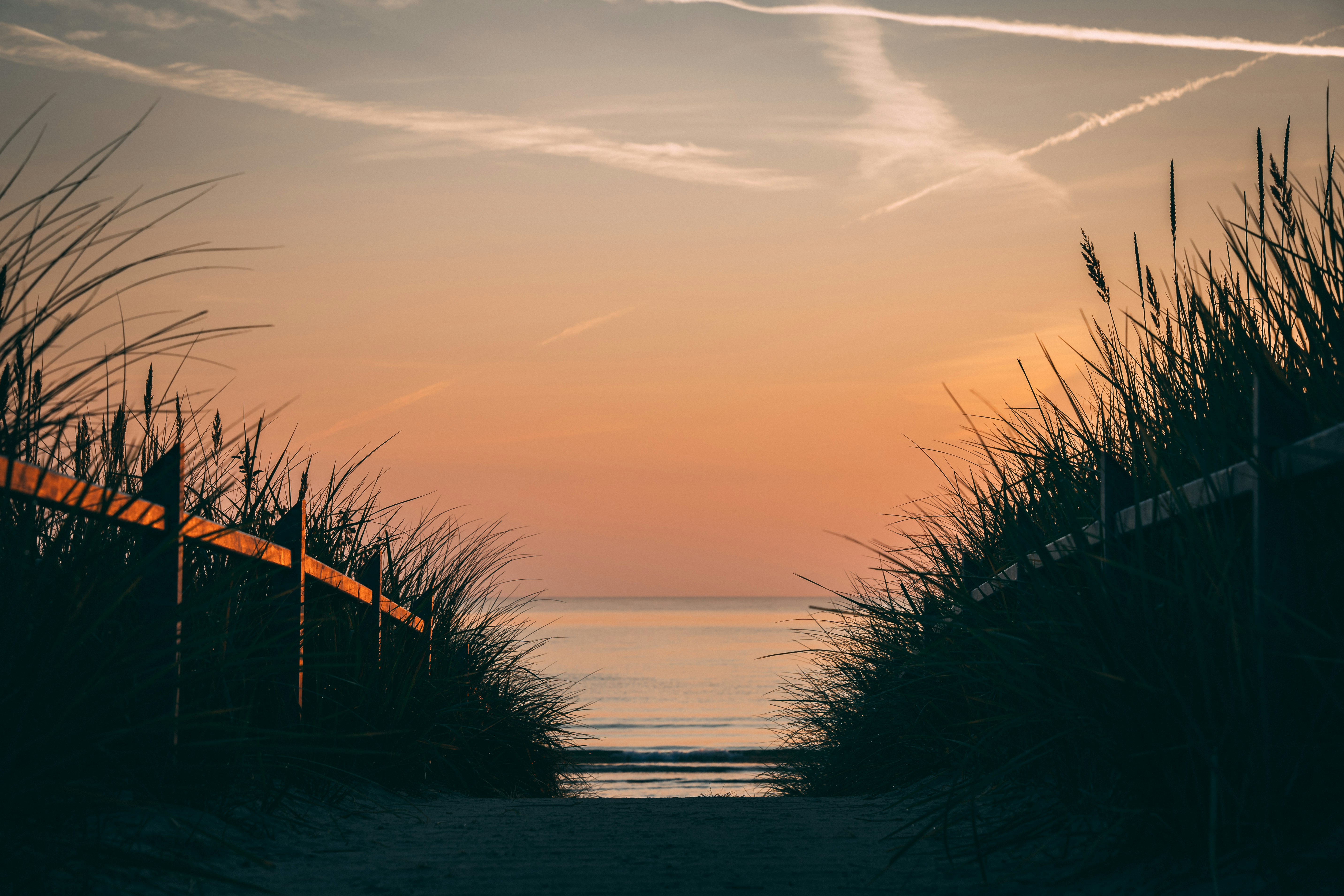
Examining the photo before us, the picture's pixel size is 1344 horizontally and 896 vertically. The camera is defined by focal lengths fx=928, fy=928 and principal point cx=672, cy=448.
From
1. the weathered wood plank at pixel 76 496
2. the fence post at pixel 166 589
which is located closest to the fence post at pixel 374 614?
the fence post at pixel 166 589

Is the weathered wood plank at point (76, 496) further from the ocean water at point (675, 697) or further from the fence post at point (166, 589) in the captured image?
the ocean water at point (675, 697)

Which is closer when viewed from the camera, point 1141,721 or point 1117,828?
point 1141,721

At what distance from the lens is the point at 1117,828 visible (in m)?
2.14

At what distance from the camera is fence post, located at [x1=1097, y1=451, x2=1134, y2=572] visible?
97.3 inches

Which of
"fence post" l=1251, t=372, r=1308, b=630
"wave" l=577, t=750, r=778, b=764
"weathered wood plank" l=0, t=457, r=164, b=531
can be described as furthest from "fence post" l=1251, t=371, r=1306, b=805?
"wave" l=577, t=750, r=778, b=764

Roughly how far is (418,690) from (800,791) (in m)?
3.15

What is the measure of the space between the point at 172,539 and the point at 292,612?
1.08 m

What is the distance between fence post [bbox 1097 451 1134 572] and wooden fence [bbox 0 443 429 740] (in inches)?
88.9

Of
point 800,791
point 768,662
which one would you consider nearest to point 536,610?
point 768,662

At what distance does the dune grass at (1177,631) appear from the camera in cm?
183

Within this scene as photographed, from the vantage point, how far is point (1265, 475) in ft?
6.11

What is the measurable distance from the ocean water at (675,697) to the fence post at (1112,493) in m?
1.04

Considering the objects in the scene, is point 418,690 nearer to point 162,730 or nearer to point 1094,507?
point 162,730

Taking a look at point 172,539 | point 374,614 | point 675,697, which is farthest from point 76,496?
point 675,697
